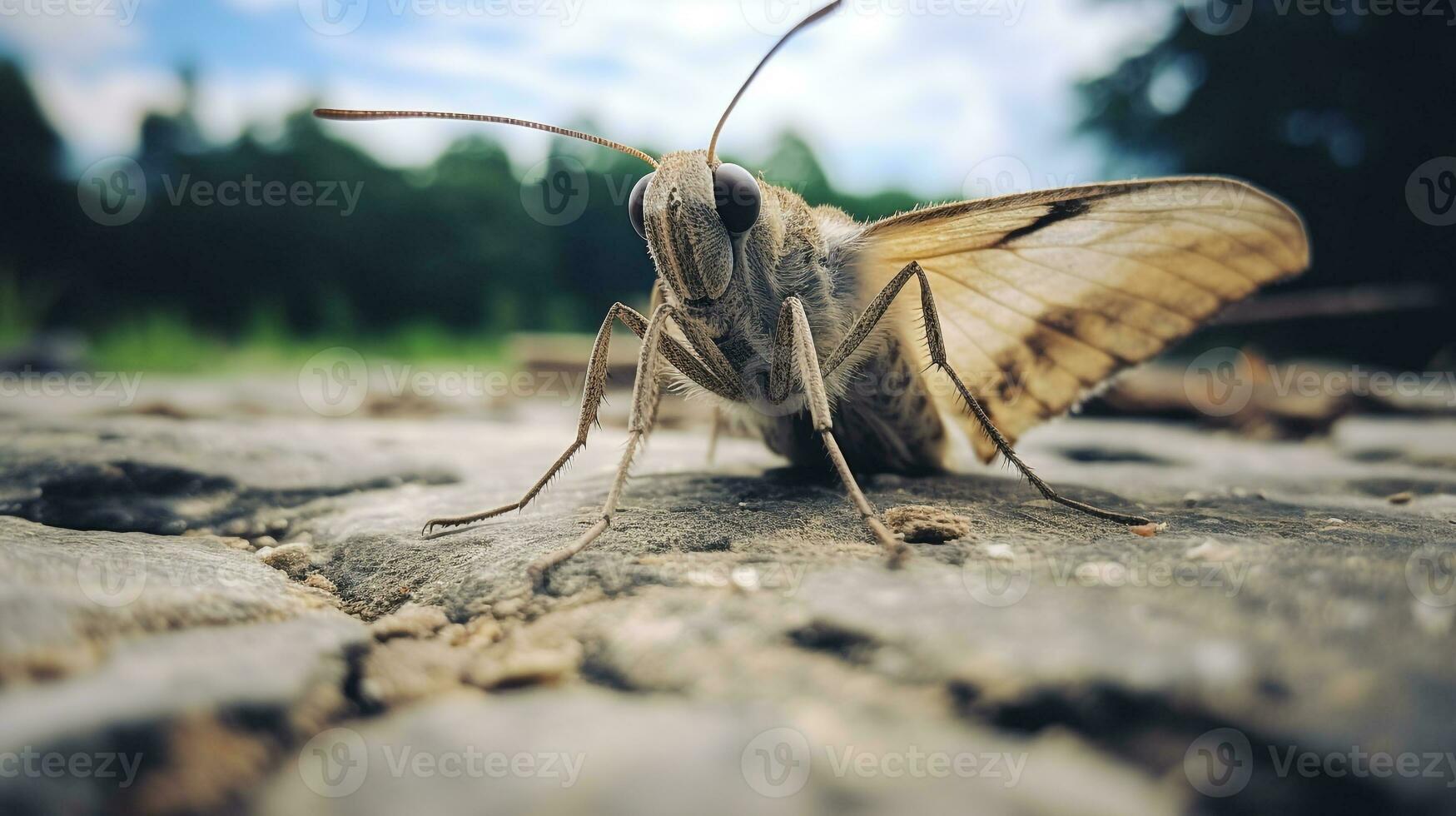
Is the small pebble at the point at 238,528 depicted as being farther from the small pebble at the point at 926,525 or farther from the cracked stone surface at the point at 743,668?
the small pebble at the point at 926,525

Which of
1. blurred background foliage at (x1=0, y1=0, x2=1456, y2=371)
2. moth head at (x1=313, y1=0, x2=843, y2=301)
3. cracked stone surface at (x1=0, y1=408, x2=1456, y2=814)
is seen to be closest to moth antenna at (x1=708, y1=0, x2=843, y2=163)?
moth head at (x1=313, y1=0, x2=843, y2=301)

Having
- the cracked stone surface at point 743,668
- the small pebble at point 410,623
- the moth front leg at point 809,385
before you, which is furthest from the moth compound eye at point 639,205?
the small pebble at point 410,623

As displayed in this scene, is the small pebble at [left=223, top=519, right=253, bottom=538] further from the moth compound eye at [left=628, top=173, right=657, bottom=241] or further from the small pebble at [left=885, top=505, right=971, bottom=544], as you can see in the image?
the small pebble at [left=885, top=505, right=971, bottom=544]

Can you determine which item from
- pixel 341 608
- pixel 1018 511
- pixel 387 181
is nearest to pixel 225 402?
pixel 341 608

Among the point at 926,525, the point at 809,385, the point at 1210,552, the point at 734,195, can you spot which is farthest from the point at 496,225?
the point at 1210,552

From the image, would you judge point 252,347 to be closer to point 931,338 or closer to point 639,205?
point 639,205
